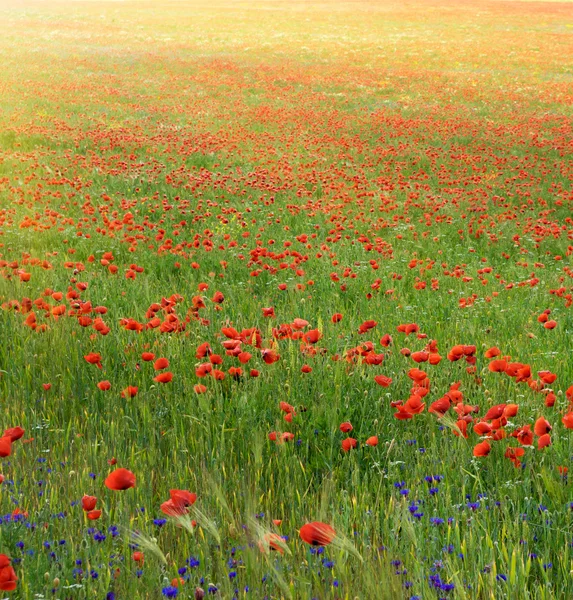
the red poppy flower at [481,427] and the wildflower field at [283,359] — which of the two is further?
the red poppy flower at [481,427]

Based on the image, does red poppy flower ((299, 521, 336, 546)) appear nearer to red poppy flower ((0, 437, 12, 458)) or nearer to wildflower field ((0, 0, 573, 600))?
wildflower field ((0, 0, 573, 600))

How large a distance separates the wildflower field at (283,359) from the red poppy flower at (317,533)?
1 centimetres

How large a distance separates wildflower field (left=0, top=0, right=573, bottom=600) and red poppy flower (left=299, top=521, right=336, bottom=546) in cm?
1

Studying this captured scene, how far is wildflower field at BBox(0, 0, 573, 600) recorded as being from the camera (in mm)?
1932

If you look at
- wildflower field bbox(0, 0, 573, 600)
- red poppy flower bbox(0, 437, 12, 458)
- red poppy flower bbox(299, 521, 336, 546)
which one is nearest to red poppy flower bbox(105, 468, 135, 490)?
wildflower field bbox(0, 0, 573, 600)

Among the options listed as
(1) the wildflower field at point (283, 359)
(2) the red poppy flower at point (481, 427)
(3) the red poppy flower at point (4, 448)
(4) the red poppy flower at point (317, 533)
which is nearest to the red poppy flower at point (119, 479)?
(1) the wildflower field at point (283, 359)

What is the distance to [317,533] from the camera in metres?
1.56

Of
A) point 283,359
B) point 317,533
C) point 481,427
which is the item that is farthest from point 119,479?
point 283,359

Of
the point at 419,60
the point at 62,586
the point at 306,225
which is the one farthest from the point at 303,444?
the point at 419,60

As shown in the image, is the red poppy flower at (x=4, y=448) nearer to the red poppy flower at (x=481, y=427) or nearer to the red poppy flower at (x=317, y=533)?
the red poppy flower at (x=317, y=533)

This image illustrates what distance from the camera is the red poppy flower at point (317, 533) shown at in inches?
60.8

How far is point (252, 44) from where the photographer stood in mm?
37500

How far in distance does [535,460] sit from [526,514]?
0.41m

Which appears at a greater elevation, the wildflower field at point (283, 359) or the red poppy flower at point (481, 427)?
the red poppy flower at point (481, 427)
